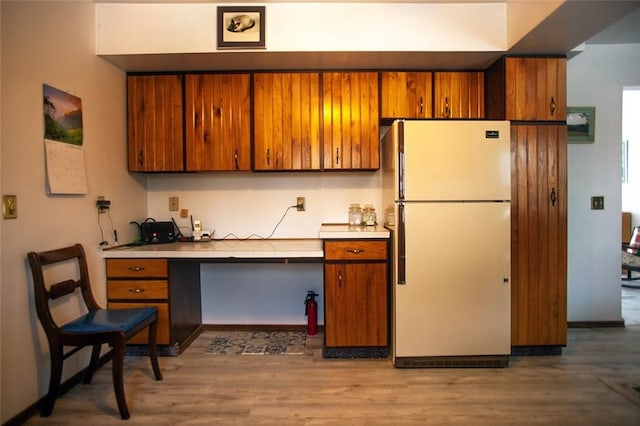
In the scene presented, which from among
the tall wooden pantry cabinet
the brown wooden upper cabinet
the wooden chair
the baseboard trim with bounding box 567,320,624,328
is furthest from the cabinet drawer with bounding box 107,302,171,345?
the baseboard trim with bounding box 567,320,624,328

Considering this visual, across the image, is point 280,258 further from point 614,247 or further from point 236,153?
point 614,247

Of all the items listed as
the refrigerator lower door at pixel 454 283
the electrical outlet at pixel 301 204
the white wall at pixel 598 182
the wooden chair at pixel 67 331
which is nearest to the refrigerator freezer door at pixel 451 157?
the refrigerator lower door at pixel 454 283

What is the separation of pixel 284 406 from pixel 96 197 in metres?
1.93

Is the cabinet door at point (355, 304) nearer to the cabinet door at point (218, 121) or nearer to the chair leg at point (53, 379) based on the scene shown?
the cabinet door at point (218, 121)

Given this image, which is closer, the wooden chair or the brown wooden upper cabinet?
the wooden chair

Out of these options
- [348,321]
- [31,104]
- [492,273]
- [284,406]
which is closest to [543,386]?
[492,273]

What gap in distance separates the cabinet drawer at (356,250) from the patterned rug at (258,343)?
2.83 feet

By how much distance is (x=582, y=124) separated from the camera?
2865 millimetres

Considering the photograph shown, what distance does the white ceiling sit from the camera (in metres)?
1.99

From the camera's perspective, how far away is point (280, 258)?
7.67ft

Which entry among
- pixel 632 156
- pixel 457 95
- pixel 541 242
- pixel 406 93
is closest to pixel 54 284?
pixel 406 93

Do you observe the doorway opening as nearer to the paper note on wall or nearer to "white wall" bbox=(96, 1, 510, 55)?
"white wall" bbox=(96, 1, 510, 55)

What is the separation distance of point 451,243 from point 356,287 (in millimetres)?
721

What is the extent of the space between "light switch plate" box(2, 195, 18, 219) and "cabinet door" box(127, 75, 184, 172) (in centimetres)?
103
